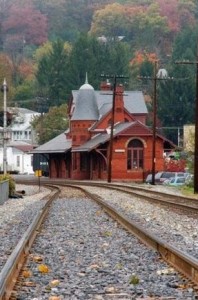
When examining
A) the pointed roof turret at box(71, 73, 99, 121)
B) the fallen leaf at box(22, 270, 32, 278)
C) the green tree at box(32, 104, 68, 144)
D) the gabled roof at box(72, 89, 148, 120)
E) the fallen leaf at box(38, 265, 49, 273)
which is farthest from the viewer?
the green tree at box(32, 104, 68, 144)

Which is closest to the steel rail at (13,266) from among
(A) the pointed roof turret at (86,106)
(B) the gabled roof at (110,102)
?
(A) the pointed roof turret at (86,106)

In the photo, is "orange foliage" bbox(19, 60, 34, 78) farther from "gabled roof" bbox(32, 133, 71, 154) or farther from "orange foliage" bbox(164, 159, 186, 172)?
"orange foliage" bbox(164, 159, 186, 172)

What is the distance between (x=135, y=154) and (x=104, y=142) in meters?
3.80

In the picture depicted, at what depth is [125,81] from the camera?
140000 millimetres

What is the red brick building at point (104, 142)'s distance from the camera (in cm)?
7906

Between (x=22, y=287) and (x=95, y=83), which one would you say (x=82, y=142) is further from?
(x=22, y=287)

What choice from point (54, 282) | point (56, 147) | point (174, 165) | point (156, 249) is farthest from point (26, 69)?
point (54, 282)

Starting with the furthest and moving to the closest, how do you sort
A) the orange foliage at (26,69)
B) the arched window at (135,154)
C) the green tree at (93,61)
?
the orange foliage at (26,69), the green tree at (93,61), the arched window at (135,154)

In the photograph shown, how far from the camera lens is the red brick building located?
3113 inches

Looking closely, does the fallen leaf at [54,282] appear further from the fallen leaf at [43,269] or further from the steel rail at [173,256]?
the steel rail at [173,256]

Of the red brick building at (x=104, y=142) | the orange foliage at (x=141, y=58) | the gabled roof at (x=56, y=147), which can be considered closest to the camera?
the red brick building at (x=104, y=142)

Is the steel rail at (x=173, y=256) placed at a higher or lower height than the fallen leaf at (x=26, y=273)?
higher

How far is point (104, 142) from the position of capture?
78.0m

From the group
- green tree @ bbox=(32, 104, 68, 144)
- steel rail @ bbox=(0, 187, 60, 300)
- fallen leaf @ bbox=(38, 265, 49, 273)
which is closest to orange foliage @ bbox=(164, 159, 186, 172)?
green tree @ bbox=(32, 104, 68, 144)
